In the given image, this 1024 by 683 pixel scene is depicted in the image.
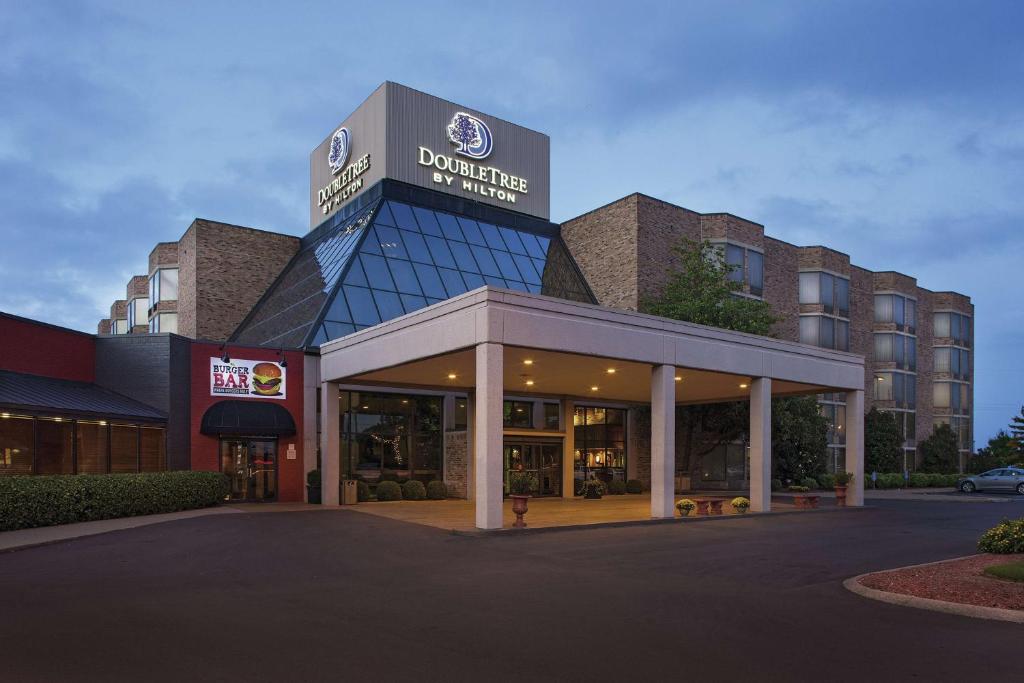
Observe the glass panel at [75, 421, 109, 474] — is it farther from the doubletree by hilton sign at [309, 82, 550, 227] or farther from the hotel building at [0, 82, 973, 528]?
the doubletree by hilton sign at [309, 82, 550, 227]

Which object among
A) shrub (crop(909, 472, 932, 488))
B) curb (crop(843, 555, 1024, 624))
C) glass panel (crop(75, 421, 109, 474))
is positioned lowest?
shrub (crop(909, 472, 932, 488))

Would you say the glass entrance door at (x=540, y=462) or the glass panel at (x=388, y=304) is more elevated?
the glass panel at (x=388, y=304)

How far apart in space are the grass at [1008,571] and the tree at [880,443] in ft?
131

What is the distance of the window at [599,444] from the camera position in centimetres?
3572

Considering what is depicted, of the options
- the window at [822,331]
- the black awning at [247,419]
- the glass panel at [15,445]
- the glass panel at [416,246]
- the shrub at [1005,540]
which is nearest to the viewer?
the shrub at [1005,540]

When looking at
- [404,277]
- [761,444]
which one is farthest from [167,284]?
[761,444]

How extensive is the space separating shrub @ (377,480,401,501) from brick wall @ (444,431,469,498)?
7.99ft

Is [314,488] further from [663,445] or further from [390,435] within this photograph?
Answer: [663,445]

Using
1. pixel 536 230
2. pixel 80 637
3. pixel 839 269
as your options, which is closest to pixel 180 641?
pixel 80 637

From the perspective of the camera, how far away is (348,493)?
26781 millimetres

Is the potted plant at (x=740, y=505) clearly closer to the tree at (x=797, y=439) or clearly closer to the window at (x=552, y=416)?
the window at (x=552, y=416)

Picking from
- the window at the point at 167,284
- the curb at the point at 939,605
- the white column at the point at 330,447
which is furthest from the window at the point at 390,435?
the curb at the point at 939,605

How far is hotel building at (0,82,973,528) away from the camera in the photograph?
859 inches

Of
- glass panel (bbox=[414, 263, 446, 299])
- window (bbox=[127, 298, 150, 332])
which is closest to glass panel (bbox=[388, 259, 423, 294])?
glass panel (bbox=[414, 263, 446, 299])
